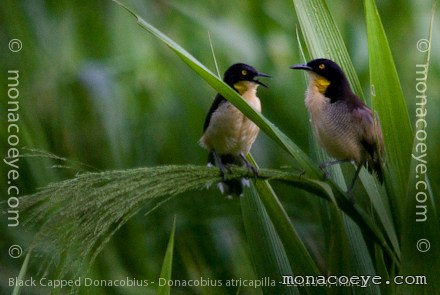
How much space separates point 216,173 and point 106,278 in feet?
1.78

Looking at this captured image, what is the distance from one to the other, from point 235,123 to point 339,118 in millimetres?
236

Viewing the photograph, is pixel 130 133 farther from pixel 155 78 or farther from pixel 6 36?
pixel 6 36

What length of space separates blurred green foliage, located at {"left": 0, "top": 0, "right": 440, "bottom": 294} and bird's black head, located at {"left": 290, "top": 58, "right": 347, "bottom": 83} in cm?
25

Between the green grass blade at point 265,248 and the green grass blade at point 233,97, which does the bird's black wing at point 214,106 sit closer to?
the green grass blade at point 265,248

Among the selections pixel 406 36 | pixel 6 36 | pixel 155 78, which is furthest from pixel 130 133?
pixel 406 36

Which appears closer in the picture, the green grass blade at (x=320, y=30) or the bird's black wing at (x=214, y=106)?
the green grass blade at (x=320, y=30)

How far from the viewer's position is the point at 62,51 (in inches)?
68.8

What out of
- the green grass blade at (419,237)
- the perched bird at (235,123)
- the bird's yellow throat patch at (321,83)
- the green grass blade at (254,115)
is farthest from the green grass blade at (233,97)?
the perched bird at (235,123)

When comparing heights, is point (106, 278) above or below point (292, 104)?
below

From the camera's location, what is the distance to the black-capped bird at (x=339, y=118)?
46.5 inches

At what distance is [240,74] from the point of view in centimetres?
141

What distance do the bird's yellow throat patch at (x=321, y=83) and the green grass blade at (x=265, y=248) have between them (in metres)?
0.18

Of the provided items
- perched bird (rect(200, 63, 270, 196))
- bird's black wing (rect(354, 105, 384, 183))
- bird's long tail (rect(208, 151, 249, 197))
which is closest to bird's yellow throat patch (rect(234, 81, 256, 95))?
Answer: perched bird (rect(200, 63, 270, 196))

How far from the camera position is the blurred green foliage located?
1501 millimetres
